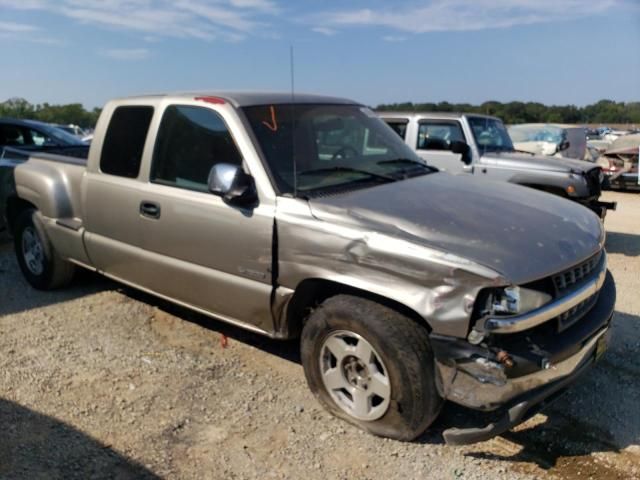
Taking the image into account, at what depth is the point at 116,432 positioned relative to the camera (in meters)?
3.28

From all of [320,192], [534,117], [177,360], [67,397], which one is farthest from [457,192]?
[534,117]

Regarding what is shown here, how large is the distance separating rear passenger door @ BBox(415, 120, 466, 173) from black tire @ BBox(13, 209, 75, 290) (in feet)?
17.6

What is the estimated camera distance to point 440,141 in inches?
341

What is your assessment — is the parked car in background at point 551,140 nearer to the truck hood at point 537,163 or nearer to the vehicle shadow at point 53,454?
the truck hood at point 537,163

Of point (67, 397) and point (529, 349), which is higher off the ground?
point (529, 349)

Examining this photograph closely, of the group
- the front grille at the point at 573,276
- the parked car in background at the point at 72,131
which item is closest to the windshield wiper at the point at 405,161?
the front grille at the point at 573,276

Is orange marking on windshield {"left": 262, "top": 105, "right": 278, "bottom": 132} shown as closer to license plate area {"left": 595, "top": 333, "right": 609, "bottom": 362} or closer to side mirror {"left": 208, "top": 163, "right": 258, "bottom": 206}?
side mirror {"left": 208, "top": 163, "right": 258, "bottom": 206}

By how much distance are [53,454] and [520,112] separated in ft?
89.6

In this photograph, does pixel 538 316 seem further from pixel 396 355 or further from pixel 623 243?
pixel 623 243

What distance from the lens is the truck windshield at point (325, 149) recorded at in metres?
3.54

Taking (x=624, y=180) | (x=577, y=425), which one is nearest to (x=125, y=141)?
(x=577, y=425)

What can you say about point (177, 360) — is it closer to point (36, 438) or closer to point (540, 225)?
point (36, 438)

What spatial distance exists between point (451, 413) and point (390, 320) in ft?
3.09

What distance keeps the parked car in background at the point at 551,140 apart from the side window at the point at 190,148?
1121 centimetres
